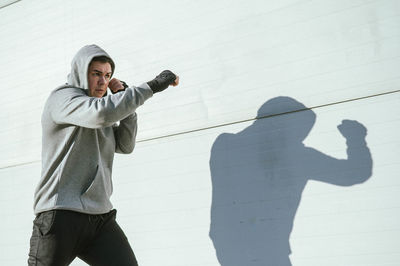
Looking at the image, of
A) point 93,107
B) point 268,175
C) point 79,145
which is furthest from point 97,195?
point 268,175

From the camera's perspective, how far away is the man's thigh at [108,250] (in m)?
2.10

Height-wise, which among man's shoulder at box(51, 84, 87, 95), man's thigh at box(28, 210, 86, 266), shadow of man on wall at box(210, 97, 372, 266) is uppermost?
man's shoulder at box(51, 84, 87, 95)

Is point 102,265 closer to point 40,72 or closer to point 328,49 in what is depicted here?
point 328,49

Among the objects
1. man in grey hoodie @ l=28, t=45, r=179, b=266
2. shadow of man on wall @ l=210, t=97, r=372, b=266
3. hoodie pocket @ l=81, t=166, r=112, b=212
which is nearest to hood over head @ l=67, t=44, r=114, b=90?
man in grey hoodie @ l=28, t=45, r=179, b=266

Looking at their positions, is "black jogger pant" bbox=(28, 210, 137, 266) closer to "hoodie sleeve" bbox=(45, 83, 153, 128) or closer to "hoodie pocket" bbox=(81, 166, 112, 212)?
"hoodie pocket" bbox=(81, 166, 112, 212)

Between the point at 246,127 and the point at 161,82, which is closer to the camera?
the point at 161,82

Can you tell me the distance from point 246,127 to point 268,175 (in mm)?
368

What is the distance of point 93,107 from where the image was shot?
6.27ft

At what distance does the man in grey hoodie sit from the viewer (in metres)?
1.92

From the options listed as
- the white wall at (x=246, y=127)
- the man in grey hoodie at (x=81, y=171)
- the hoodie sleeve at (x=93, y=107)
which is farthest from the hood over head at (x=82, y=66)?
the white wall at (x=246, y=127)

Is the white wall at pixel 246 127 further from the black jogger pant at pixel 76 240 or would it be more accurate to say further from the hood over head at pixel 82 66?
the hood over head at pixel 82 66

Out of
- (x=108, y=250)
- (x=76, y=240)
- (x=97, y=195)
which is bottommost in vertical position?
(x=108, y=250)

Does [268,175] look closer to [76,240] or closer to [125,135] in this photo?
[125,135]

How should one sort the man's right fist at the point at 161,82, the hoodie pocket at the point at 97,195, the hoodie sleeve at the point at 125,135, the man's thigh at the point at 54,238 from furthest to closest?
the hoodie sleeve at the point at 125,135
the man's right fist at the point at 161,82
the hoodie pocket at the point at 97,195
the man's thigh at the point at 54,238
